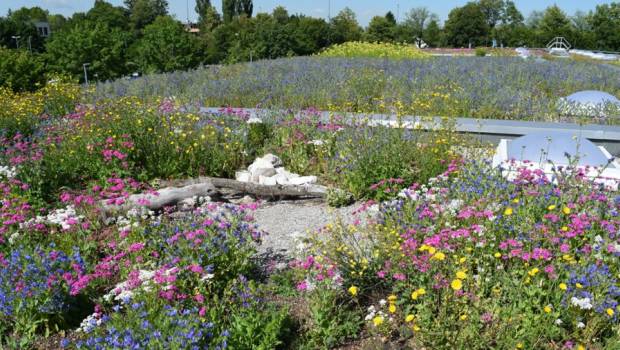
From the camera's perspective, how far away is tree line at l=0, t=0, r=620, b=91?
1703cm

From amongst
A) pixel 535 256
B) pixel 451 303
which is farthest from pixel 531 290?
pixel 451 303

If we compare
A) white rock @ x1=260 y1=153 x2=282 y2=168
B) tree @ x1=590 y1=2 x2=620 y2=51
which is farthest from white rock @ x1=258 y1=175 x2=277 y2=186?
tree @ x1=590 y1=2 x2=620 y2=51

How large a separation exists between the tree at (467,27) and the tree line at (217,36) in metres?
0.10

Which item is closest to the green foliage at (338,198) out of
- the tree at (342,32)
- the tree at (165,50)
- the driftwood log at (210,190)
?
the driftwood log at (210,190)

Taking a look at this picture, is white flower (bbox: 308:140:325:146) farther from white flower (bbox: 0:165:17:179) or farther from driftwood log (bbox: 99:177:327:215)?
white flower (bbox: 0:165:17:179)

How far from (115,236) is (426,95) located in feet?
20.0

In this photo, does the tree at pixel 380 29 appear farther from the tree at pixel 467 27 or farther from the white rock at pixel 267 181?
the white rock at pixel 267 181

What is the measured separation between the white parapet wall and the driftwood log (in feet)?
6.11

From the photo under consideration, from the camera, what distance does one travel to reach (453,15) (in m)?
51.5

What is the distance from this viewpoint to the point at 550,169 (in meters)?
4.88

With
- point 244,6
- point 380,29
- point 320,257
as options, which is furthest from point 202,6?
point 320,257

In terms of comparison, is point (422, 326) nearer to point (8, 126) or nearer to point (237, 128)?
point (237, 128)

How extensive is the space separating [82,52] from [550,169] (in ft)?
53.4

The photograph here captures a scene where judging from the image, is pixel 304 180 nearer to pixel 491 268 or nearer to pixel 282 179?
pixel 282 179
